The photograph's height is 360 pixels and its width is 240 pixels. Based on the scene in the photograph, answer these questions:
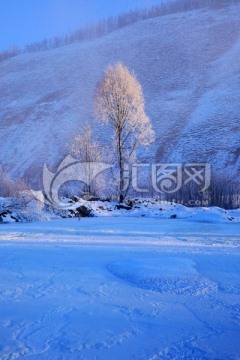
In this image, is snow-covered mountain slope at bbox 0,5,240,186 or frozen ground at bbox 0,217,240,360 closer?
frozen ground at bbox 0,217,240,360

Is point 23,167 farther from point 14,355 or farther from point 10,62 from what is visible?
point 10,62

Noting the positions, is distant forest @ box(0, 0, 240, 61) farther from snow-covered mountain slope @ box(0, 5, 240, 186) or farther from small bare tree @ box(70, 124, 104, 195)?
small bare tree @ box(70, 124, 104, 195)

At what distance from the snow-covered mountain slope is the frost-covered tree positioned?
17.5 meters

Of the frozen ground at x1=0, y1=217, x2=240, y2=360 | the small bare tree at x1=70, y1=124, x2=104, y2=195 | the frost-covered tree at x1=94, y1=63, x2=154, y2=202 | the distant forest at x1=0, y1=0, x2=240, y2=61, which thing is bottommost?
the frozen ground at x1=0, y1=217, x2=240, y2=360

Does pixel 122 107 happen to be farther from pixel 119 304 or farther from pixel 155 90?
pixel 155 90

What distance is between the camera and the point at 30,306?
2934 mm

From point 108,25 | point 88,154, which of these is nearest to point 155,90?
point 88,154

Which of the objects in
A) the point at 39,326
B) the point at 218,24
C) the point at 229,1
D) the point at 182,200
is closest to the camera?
the point at 39,326

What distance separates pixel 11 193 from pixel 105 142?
73.9 feet

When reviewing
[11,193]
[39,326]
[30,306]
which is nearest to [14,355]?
[39,326]

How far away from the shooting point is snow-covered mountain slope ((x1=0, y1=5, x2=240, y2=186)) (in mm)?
38219

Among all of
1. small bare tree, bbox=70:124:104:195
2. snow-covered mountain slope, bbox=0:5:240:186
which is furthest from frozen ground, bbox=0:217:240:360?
snow-covered mountain slope, bbox=0:5:240:186

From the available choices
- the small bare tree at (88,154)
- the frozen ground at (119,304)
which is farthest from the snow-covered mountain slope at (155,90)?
the frozen ground at (119,304)

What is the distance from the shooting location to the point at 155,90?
50719 mm
